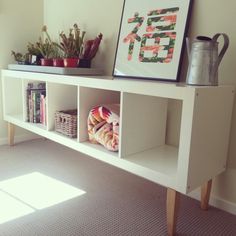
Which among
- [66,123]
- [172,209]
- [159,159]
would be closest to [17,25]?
[66,123]

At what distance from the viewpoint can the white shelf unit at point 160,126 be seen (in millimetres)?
1011

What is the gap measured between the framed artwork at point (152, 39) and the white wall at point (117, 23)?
0.07m

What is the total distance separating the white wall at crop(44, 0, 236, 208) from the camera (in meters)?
1.21

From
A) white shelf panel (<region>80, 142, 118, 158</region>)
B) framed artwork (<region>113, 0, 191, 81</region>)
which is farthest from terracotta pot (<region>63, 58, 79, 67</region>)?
white shelf panel (<region>80, 142, 118, 158</region>)

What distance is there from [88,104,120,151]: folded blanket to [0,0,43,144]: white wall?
1.03 meters

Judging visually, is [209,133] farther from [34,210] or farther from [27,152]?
[27,152]

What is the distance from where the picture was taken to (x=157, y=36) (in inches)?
55.3

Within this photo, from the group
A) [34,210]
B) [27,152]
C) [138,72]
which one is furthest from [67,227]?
[27,152]

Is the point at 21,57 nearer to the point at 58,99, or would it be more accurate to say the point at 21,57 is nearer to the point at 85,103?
the point at 58,99

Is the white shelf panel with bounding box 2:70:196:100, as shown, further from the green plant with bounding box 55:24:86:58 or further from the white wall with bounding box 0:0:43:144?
the white wall with bounding box 0:0:43:144

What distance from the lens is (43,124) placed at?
1.83 m

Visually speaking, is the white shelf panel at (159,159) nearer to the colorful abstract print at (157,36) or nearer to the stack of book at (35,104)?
the colorful abstract print at (157,36)

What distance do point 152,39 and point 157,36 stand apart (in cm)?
3

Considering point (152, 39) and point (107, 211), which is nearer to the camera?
point (107, 211)
